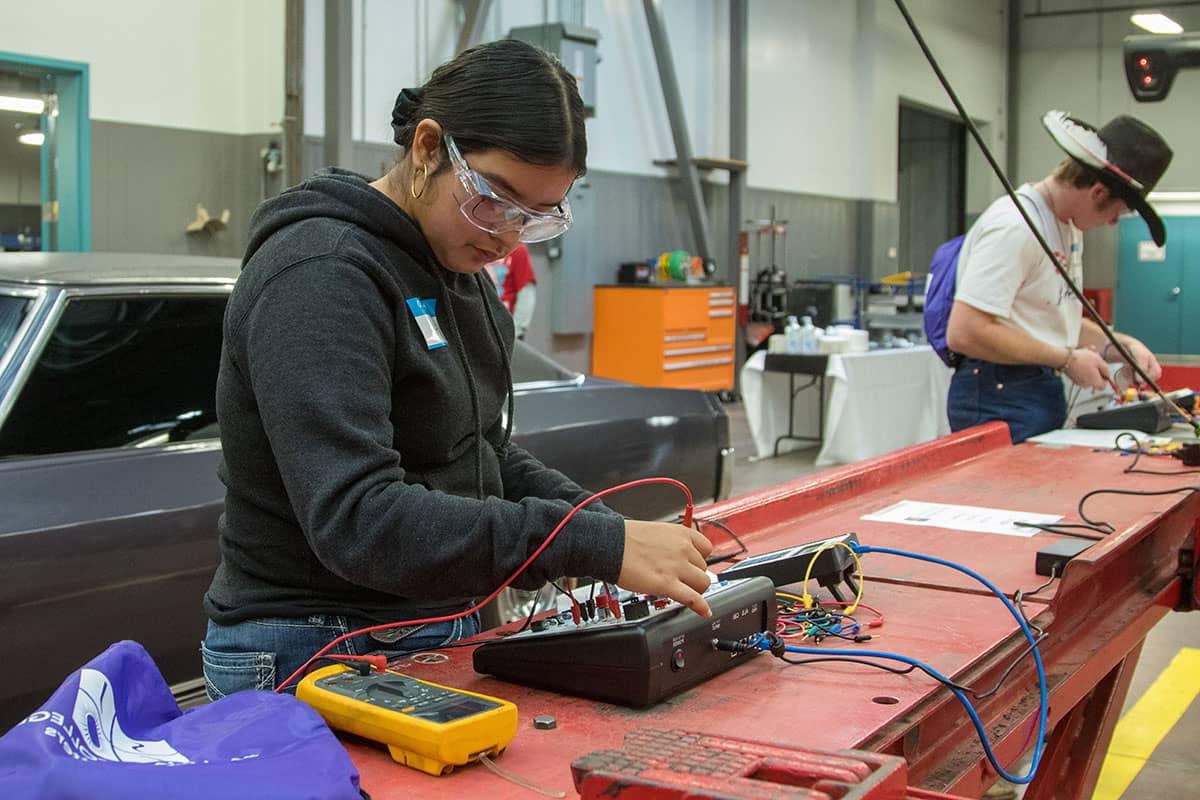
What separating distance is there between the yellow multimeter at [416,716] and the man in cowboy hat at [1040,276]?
94.0 inches

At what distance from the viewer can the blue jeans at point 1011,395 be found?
3506 mm

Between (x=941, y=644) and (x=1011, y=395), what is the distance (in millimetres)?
2089

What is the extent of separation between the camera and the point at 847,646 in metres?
1.60

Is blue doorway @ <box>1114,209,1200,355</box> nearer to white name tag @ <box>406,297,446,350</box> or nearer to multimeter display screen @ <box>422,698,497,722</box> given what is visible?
white name tag @ <box>406,297,446,350</box>

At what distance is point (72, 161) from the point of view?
23.4 feet

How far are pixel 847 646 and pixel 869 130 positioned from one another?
542 inches

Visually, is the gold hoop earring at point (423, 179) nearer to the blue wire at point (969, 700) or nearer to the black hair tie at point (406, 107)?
the black hair tie at point (406, 107)

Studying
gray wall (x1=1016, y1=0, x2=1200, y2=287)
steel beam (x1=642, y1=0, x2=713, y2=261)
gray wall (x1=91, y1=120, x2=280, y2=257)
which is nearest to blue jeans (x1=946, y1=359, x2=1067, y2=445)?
gray wall (x1=91, y1=120, x2=280, y2=257)

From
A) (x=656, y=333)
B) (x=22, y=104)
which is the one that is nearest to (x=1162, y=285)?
(x=656, y=333)

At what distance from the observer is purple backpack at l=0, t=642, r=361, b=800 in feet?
3.04

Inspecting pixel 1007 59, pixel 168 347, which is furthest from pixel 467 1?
pixel 1007 59

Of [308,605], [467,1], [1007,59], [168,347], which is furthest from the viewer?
[1007,59]

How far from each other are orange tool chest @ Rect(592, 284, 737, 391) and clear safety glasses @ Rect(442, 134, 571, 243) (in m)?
8.64

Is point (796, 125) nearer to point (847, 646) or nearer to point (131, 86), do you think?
point (131, 86)
